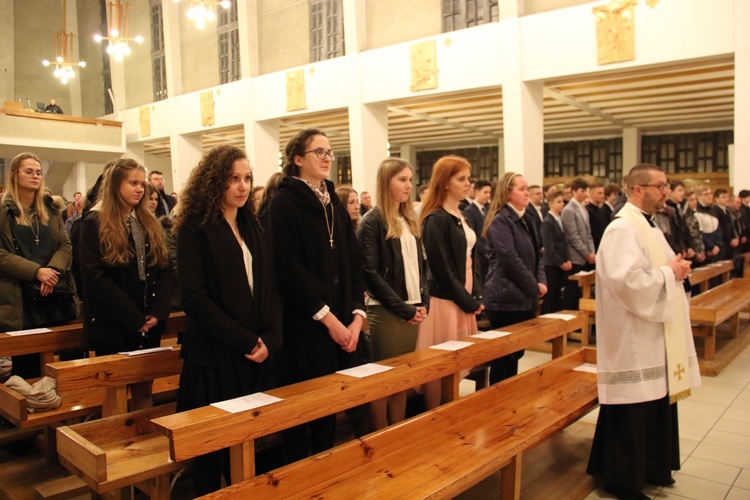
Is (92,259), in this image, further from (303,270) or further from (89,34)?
(89,34)

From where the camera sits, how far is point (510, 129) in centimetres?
980

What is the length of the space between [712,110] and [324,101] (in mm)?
8712

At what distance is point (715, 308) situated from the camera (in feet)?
19.4

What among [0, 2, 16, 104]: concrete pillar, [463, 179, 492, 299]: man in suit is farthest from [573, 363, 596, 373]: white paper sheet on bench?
[0, 2, 16, 104]: concrete pillar

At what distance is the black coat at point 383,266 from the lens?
332cm

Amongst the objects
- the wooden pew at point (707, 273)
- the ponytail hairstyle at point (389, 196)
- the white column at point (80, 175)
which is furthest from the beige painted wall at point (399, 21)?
the white column at point (80, 175)

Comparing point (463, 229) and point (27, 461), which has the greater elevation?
point (463, 229)

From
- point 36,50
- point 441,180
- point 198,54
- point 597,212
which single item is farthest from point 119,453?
point 36,50

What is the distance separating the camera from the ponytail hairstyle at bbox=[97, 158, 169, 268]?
3.10m

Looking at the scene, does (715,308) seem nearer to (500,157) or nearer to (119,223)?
(119,223)

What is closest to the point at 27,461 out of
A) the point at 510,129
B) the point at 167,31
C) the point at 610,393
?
the point at 610,393

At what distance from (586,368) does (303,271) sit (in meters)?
2.23

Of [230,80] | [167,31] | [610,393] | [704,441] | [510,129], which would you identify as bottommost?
[704,441]

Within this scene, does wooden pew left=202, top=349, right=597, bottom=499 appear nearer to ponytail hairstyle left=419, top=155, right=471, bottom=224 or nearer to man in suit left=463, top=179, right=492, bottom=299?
ponytail hairstyle left=419, top=155, right=471, bottom=224
